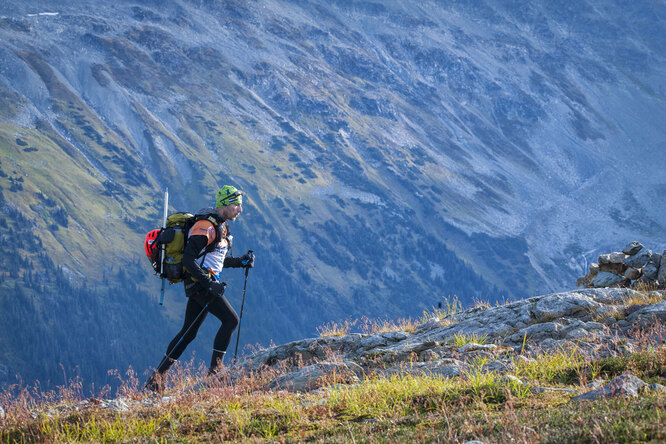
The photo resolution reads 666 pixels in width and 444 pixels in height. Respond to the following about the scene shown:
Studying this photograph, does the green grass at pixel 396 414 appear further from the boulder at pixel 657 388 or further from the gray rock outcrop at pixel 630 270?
the gray rock outcrop at pixel 630 270

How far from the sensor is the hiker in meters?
9.82

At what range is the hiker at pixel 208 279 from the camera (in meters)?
9.82

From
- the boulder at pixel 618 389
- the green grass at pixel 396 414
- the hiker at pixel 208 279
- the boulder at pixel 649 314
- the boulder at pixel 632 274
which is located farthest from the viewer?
the boulder at pixel 632 274

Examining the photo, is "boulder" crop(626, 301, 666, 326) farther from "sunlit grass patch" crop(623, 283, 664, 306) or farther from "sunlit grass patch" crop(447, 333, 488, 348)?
"sunlit grass patch" crop(447, 333, 488, 348)

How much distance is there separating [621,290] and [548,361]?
4.94 metres

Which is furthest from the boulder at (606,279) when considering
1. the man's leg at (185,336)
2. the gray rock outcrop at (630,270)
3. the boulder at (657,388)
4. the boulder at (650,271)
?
the man's leg at (185,336)

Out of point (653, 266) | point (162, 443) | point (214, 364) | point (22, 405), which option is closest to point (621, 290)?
point (653, 266)

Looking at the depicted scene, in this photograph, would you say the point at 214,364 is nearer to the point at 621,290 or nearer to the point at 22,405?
the point at 22,405

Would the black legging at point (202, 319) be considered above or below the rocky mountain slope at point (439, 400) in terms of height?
above

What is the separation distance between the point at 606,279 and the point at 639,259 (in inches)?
35.4

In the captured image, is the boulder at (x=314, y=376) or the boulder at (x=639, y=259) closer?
the boulder at (x=314, y=376)

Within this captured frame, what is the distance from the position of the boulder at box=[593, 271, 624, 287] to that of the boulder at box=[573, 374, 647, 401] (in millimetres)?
9314

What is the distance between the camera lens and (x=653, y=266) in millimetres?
13930

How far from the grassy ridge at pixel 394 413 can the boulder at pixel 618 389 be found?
14cm
